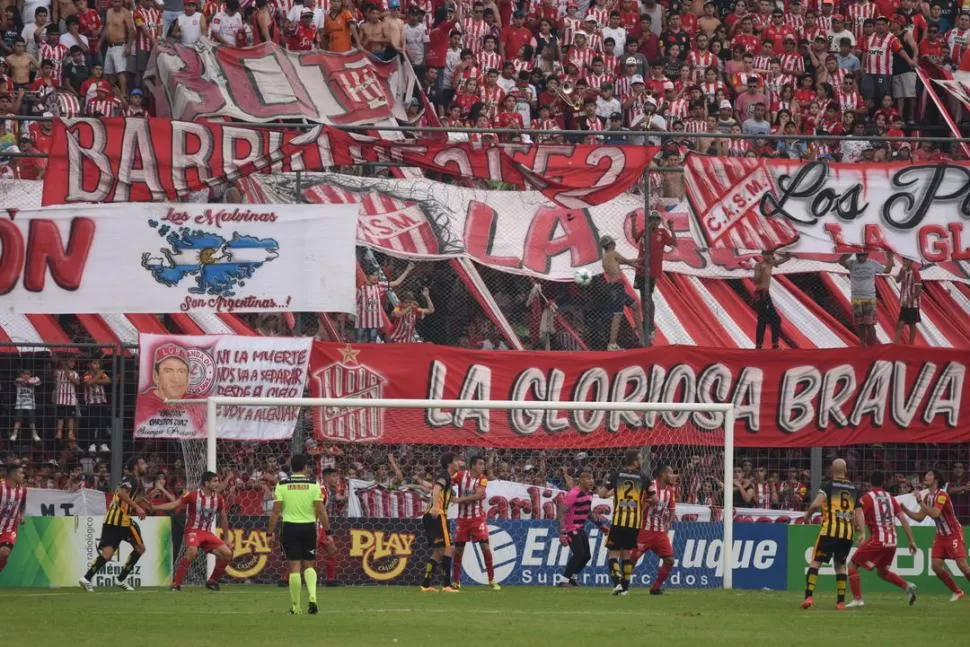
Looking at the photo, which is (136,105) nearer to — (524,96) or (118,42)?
(118,42)

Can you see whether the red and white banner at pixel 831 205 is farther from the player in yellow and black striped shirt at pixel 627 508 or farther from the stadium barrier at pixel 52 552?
the stadium barrier at pixel 52 552

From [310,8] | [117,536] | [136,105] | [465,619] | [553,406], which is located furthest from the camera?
[310,8]

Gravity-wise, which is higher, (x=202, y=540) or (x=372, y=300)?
(x=372, y=300)

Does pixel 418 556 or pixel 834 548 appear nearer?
pixel 834 548

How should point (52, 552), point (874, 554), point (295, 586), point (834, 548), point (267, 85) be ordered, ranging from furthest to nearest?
point (267, 85)
point (52, 552)
point (874, 554)
point (834, 548)
point (295, 586)

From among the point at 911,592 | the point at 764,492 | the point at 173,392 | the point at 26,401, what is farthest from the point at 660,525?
the point at 26,401

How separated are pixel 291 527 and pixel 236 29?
15562 millimetres

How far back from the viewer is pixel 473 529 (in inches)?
919

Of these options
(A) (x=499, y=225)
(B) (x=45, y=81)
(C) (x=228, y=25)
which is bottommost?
(A) (x=499, y=225)

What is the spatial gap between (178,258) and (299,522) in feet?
28.7

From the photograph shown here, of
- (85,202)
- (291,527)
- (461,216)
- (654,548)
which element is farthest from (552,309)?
(291,527)

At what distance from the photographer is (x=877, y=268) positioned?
27297 millimetres

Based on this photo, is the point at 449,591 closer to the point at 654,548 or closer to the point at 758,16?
the point at 654,548

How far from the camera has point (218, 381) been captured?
24.6 m
